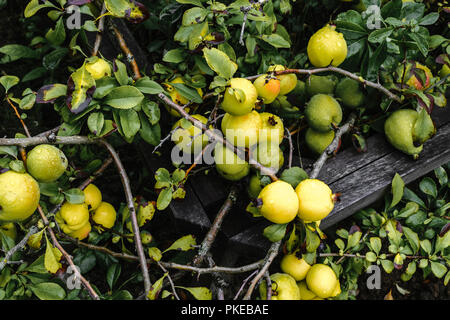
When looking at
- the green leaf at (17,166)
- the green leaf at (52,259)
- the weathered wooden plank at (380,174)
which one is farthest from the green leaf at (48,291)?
the weathered wooden plank at (380,174)

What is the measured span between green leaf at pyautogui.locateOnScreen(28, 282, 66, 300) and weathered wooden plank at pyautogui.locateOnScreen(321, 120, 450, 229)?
1.07 meters

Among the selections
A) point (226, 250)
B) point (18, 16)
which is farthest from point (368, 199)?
point (18, 16)

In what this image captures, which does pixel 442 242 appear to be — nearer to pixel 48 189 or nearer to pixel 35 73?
pixel 48 189

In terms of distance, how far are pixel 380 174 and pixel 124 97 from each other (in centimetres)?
110

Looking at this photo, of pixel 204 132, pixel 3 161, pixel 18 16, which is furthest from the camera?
pixel 18 16

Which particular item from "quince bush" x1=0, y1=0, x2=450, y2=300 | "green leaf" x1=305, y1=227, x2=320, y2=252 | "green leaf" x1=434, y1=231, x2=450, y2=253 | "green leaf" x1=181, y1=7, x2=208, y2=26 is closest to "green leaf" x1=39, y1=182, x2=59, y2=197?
"quince bush" x1=0, y1=0, x2=450, y2=300

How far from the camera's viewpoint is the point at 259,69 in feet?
5.39

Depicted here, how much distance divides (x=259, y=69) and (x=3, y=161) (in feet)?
3.39

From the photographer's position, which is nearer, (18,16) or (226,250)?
(226,250)

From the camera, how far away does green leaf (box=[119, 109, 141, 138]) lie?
4.54ft

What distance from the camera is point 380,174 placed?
1625 millimetres
